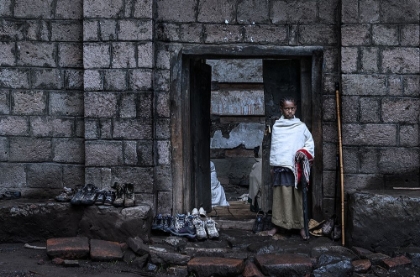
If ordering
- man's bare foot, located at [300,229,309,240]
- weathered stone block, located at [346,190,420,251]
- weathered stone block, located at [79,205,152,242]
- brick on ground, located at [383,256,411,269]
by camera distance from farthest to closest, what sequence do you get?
man's bare foot, located at [300,229,309,240] < weathered stone block, located at [79,205,152,242] < weathered stone block, located at [346,190,420,251] < brick on ground, located at [383,256,411,269]

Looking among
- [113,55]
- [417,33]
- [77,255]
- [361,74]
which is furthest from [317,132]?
[77,255]

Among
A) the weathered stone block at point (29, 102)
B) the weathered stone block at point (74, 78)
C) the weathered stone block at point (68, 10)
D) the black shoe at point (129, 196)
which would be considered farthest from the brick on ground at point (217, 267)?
the weathered stone block at point (68, 10)

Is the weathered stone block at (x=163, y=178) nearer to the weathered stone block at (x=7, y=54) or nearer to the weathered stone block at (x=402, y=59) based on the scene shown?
the weathered stone block at (x=7, y=54)

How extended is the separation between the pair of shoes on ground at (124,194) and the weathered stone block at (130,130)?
0.54 metres

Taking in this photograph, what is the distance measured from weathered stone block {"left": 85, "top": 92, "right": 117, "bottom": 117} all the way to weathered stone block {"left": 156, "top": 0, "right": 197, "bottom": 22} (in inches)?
43.2

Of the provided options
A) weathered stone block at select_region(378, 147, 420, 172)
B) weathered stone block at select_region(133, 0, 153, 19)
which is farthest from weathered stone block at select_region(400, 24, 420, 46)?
weathered stone block at select_region(133, 0, 153, 19)

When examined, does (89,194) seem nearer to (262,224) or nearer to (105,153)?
(105,153)

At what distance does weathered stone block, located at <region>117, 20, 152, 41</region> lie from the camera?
6.44 metres

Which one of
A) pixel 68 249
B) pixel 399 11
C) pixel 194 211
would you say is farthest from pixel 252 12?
pixel 68 249

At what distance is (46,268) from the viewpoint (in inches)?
212

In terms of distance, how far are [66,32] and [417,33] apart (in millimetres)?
3929

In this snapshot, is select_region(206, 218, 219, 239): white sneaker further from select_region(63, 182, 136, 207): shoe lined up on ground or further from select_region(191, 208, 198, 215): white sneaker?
select_region(63, 182, 136, 207): shoe lined up on ground

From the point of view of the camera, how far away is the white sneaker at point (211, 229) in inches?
254

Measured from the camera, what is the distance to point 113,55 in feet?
21.2
